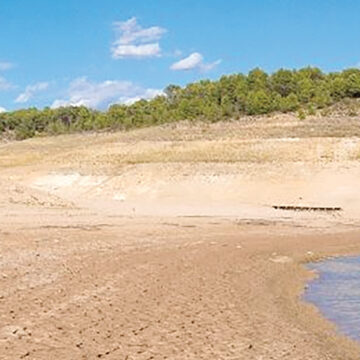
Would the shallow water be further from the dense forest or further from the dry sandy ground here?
the dense forest

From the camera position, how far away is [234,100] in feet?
316

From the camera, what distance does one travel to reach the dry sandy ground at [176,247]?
10.7 m

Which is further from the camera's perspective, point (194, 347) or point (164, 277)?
point (164, 277)

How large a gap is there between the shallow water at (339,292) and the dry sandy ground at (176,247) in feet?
1.05

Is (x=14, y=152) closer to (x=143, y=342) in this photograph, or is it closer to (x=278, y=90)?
(x=278, y=90)

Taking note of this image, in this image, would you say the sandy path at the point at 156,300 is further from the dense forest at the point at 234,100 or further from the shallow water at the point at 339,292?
the dense forest at the point at 234,100

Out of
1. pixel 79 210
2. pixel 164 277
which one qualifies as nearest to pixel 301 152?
pixel 79 210

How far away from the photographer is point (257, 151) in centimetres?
5291

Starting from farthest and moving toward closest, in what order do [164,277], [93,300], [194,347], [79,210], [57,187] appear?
[57,187] → [79,210] → [164,277] → [93,300] → [194,347]

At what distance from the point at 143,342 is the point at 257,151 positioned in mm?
43037

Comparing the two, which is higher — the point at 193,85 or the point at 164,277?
the point at 193,85

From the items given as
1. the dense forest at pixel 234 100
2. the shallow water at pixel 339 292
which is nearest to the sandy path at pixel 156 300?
the shallow water at pixel 339 292

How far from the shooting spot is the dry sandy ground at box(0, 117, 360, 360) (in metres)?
10.7

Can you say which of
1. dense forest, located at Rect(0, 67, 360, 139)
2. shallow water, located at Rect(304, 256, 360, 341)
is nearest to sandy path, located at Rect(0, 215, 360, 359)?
shallow water, located at Rect(304, 256, 360, 341)
